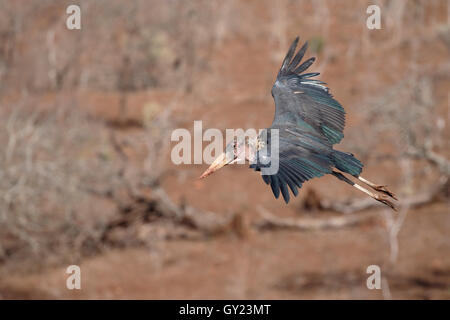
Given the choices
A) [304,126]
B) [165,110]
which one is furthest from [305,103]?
[165,110]

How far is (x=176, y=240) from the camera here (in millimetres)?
19969

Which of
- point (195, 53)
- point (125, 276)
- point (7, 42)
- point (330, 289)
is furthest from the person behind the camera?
point (195, 53)

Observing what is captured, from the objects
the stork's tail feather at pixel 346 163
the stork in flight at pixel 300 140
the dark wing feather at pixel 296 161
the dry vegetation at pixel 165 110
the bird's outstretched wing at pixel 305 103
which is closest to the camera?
the dark wing feather at pixel 296 161

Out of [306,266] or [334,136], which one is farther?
[306,266]

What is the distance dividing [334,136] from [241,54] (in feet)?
88.7

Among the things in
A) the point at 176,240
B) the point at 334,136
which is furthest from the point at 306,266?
the point at 334,136

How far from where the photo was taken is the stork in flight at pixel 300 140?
7.17 m

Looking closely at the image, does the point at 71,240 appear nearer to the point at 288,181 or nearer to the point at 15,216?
the point at 15,216

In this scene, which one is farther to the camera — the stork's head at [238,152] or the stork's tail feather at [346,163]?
the stork's tail feather at [346,163]

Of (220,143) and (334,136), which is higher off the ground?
(220,143)

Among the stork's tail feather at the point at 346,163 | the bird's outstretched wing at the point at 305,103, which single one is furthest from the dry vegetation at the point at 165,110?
the stork's tail feather at the point at 346,163

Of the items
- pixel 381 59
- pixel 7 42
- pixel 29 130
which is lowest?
pixel 29 130

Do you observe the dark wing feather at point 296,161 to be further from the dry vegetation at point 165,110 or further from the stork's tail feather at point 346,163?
the dry vegetation at point 165,110

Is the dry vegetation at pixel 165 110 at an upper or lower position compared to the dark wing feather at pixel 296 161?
upper
